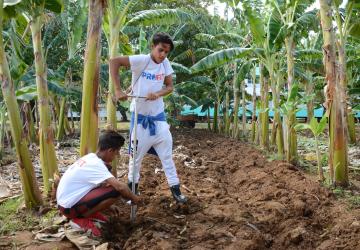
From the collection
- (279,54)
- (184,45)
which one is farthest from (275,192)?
(184,45)

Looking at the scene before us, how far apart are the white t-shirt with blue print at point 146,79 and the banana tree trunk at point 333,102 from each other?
2.69m

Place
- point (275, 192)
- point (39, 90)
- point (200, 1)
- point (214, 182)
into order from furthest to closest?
point (200, 1)
point (214, 182)
point (275, 192)
point (39, 90)

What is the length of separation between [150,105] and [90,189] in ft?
4.13

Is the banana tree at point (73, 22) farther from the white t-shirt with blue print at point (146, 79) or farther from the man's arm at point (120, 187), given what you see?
the man's arm at point (120, 187)

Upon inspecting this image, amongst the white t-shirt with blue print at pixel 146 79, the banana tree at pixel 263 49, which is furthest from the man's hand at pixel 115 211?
the banana tree at pixel 263 49

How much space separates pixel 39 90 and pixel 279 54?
6.71m

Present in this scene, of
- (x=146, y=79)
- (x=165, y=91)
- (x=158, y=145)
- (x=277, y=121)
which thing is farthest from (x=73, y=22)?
(x=158, y=145)

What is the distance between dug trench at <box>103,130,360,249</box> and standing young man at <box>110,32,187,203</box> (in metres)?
0.45

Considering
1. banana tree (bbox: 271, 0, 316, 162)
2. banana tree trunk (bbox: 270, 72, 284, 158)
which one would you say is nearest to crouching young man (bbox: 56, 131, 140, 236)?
banana tree (bbox: 271, 0, 316, 162)

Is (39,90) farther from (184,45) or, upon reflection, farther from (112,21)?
(184,45)

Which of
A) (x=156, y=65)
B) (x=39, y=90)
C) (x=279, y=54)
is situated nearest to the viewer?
(x=156, y=65)

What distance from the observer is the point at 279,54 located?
10.1 metres

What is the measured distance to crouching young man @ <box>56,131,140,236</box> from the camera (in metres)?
3.69

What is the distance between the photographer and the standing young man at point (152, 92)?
4.40m
